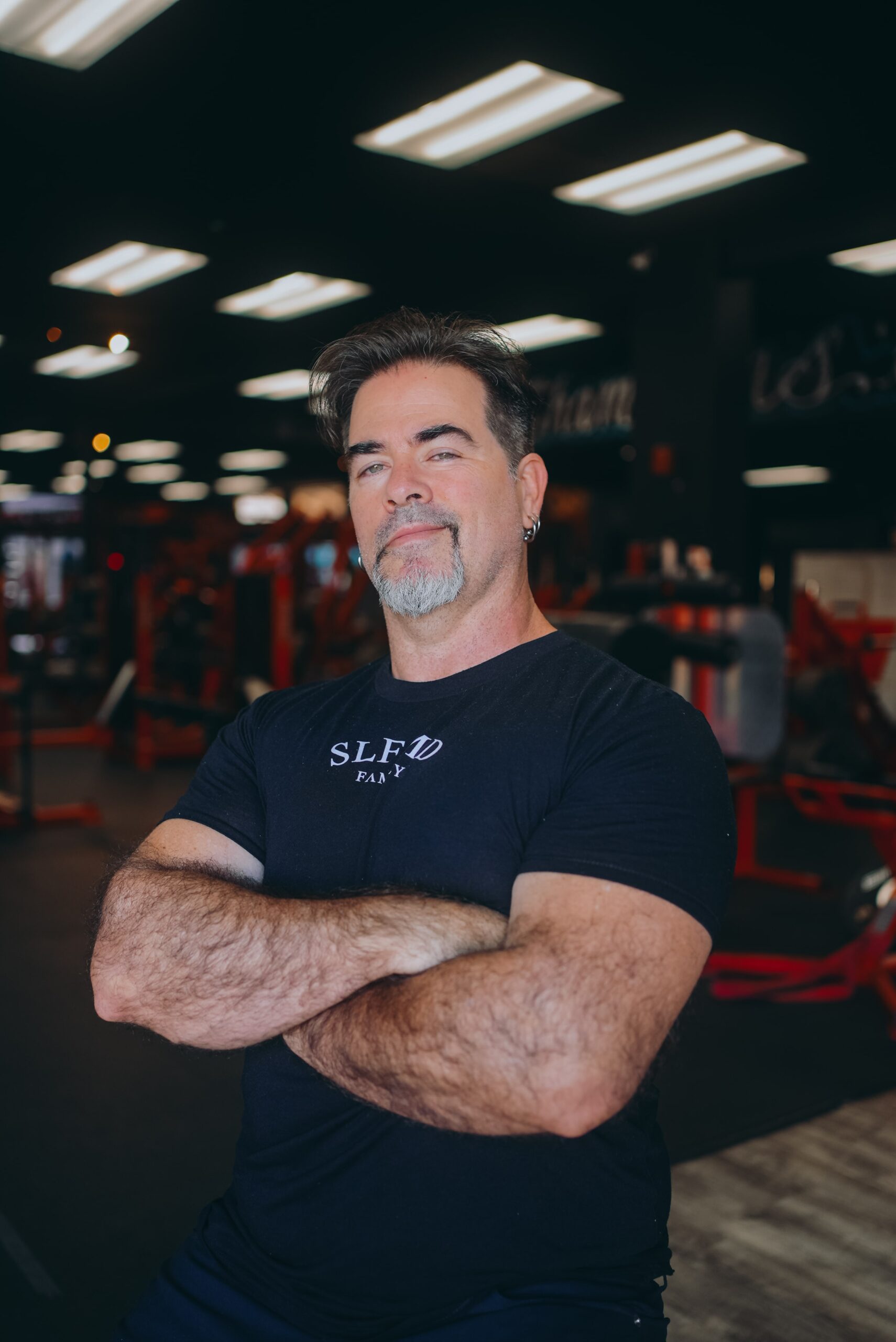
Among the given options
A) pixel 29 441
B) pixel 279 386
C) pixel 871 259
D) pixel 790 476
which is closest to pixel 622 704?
pixel 871 259

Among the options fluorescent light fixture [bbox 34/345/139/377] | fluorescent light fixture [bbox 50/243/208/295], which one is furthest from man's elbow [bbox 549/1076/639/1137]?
fluorescent light fixture [bbox 34/345/139/377]

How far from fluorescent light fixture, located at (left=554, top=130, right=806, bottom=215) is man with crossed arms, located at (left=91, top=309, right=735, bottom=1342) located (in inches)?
143

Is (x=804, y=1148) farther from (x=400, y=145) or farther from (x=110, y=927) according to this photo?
(x=400, y=145)

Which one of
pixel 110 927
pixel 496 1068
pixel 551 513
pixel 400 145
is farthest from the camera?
pixel 551 513

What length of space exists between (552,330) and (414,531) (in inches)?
257

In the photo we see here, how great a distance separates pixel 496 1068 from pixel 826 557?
1059cm

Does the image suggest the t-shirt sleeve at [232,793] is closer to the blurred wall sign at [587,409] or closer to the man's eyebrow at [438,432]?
the man's eyebrow at [438,432]

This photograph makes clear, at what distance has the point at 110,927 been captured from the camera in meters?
1.16

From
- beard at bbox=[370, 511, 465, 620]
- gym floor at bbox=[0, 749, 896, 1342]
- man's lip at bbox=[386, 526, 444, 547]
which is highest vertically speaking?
man's lip at bbox=[386, 526, 444, 547]

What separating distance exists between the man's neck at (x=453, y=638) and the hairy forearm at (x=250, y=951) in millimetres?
305

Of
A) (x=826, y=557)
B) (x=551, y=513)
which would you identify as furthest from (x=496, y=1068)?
(x=551, y=513)

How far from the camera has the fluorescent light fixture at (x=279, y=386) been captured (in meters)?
8.82

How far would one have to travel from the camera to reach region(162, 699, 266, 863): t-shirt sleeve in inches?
49.1

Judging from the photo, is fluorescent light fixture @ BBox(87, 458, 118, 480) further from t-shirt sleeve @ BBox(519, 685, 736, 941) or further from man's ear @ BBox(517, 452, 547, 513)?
t-shirt sleeve @ BBox(519, 685, 736, 941)
